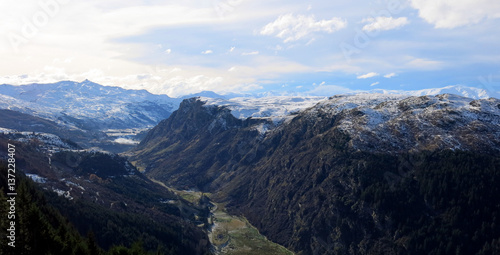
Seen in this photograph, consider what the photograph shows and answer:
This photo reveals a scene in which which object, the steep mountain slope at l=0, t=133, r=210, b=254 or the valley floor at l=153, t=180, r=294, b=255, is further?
the valley floor at l=153, t=180, r=294, b=255

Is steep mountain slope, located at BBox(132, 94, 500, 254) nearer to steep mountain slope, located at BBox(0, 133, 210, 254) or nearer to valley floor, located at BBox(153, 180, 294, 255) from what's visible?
valley floor, located at BBox(153, 180, 294, 255)

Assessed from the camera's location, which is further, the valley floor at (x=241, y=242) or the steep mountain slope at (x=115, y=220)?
the valley floor at (x=241, y=242)

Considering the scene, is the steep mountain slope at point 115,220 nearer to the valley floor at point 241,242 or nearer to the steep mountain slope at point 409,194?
the valley floor at point 241,242

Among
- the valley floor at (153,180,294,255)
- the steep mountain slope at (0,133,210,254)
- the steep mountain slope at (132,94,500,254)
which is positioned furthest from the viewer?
the valley floor at (153,180,294,255)

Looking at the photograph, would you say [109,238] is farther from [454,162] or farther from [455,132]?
[455,132]

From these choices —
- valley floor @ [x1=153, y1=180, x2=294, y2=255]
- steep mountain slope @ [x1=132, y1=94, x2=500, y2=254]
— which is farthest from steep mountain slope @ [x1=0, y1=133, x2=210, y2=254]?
steep mountain slope @ [x1=132, y1=94, x2=500, y2=254]

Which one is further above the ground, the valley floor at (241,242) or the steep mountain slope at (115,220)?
the steep mountain slope at (115,220)

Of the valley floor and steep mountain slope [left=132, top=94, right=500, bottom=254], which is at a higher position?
steep mountain slope [left=132, top=94, right=500, bottom=254]

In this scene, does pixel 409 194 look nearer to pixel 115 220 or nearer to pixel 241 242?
pixel 241 242

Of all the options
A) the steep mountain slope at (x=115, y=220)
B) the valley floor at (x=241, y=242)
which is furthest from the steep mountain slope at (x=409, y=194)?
the steep mountain slope at (x=115, y=220)

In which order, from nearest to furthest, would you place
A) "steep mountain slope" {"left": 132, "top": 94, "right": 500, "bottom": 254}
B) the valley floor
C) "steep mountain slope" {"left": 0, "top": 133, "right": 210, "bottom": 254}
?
"steep mountain slope" {"left": 132, "top": 94, "right": 500, "bottom": 254} < "steep mountain slope" {"left": 0, "top": 133, "right": 210, "bottom": 254} < the valley floor

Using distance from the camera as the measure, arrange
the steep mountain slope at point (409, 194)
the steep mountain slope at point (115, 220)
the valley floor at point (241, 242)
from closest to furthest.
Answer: the steep mountain slope at point (409, 194)
the steep mountain slope at point (115, 220)
the valley floor at point (241, 242)

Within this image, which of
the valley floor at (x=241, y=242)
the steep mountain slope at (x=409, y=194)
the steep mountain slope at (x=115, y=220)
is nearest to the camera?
the steep mountain slope at (x=409, y=194)
